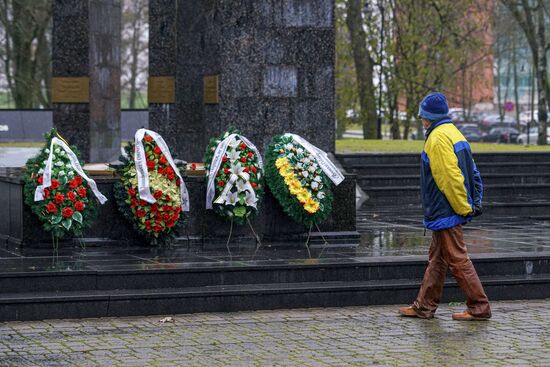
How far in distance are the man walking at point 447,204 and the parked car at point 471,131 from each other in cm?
5180

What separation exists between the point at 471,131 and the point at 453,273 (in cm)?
5389

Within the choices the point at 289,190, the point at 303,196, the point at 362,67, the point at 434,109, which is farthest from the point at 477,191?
the point at 362,67

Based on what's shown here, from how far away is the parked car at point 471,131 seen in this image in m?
62.7

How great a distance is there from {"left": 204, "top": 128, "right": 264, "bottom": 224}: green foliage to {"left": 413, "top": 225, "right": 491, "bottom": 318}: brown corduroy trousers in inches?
130

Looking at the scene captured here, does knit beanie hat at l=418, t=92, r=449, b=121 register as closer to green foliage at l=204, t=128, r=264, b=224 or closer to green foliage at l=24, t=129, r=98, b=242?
green foliage at l=204, t=128, r=264, b=224

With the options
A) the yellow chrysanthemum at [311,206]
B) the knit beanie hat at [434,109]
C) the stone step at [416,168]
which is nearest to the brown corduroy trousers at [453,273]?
the knit beanie hat at [434,109]

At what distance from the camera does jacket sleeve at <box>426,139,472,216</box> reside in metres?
10.8

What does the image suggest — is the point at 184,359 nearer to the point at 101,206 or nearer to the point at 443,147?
the point at 443,147

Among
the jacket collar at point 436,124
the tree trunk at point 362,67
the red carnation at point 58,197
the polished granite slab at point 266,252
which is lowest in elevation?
the polished granite slab at point 266,252

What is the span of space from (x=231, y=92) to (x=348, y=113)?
27.3 meters

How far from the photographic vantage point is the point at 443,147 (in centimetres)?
1083

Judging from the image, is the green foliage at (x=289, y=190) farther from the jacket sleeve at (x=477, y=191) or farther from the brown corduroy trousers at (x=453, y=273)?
the jacket sleeve at (x=477, y=191)

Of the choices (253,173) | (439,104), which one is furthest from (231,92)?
(439,104)

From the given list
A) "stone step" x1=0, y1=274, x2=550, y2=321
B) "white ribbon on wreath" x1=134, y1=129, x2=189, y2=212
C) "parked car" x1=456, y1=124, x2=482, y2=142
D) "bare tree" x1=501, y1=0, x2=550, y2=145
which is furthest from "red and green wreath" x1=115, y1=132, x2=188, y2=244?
"parked car" x1=456, y1=124, x2=482, y2=142
